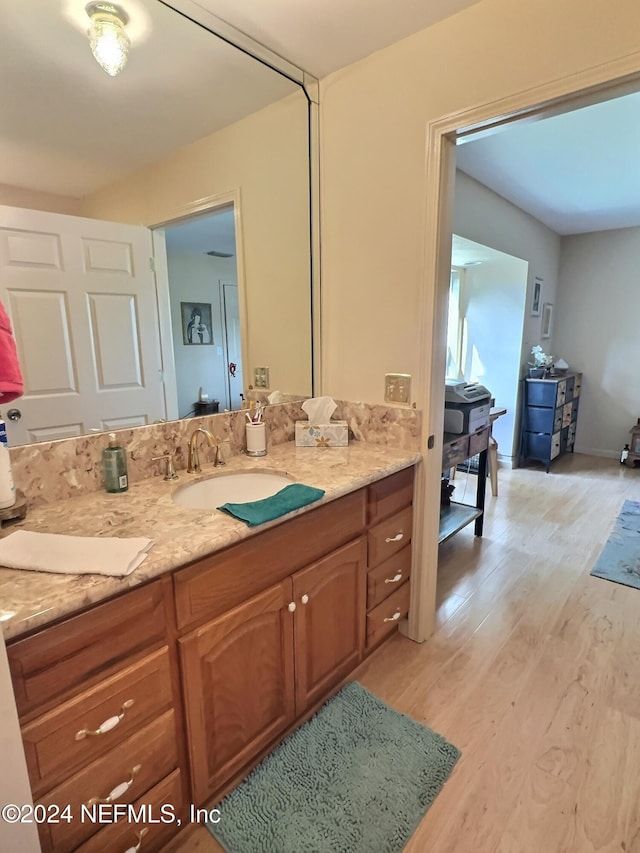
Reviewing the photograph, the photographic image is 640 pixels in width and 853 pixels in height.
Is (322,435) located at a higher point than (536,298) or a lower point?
lower

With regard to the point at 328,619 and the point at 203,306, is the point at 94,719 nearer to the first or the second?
the point at 328,619

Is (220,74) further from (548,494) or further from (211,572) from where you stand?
(548,494)

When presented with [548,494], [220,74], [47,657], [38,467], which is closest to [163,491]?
[38,467]

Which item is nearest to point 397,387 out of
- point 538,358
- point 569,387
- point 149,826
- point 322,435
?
point 322,435

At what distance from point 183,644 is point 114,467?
0.58 metres

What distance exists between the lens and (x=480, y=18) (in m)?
1.42

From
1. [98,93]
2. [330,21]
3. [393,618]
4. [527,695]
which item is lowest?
[527,695]

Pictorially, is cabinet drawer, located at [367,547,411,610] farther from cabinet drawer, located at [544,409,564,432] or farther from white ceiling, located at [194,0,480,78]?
cabinet drawer, located at [544,409,564,432]

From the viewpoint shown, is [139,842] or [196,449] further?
[196,449]

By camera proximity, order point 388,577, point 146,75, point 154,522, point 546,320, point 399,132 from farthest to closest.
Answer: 1. point 546,320
2. point 388,577
3. point 399,132
4. point 146,75
5. point 154,522

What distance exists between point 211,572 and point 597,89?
174cm

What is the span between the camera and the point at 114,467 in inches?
53.1

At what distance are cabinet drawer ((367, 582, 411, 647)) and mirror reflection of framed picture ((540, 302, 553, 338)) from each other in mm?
4130

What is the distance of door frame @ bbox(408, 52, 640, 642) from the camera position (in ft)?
4.25
